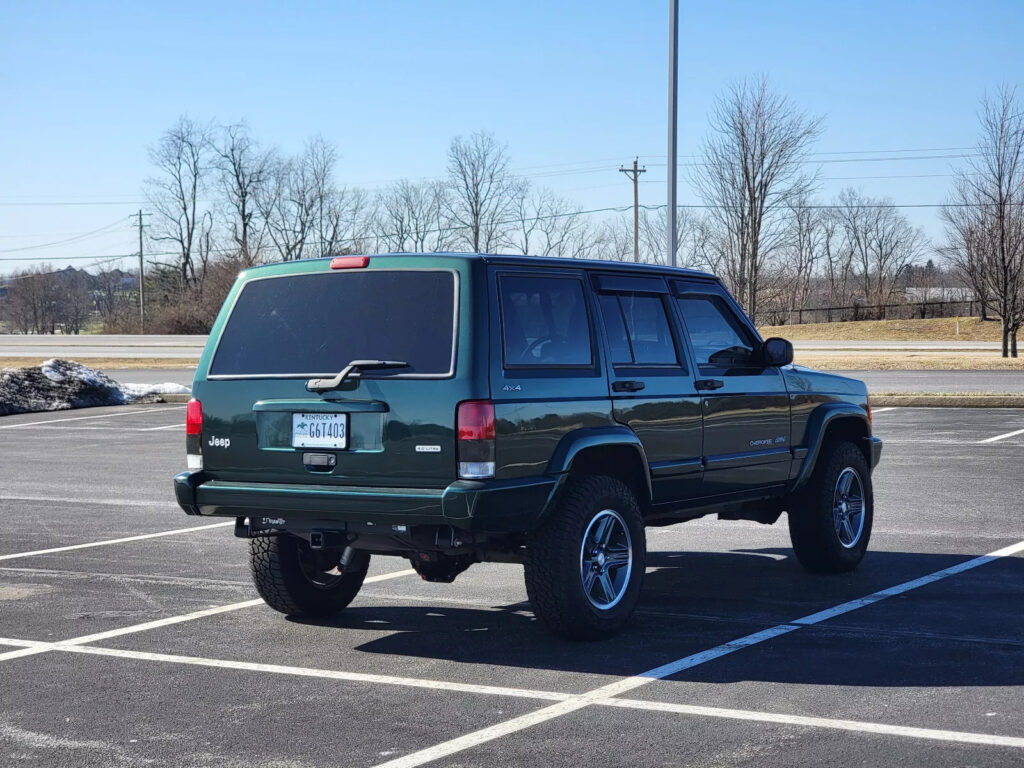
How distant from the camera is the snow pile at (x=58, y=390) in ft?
87.0

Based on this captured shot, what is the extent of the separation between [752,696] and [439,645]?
5.92 feet

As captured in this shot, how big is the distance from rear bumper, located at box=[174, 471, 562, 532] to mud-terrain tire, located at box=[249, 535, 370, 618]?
563mm

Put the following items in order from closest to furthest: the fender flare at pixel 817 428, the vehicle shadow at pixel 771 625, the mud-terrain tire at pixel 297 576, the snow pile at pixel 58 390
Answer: the vehicle shadow at pixel 771 625, the mud-terrain tire at pixel 297 576, the fender flare at pixel 817 428, the snow pile at pixel 58 390

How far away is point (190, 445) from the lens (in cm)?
689

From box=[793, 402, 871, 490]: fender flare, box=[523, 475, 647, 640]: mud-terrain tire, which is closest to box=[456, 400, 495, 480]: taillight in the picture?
box=[523, 475, 647, 640]: mud-terrain tire

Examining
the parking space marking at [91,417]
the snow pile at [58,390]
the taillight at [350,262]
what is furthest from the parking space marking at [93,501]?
the snow pile at [58,390]

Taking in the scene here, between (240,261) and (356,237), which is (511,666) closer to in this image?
(356,237)

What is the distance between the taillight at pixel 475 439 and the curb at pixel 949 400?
19925 mm

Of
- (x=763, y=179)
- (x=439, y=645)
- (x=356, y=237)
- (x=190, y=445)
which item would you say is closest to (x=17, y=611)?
(x=190, y=445)

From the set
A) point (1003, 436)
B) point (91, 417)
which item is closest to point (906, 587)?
point (1003, 436)

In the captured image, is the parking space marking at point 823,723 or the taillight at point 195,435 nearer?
the parking space marking at point 823,723

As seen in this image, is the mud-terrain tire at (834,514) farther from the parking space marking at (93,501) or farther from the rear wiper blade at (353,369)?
the parking space marking at (93,501)

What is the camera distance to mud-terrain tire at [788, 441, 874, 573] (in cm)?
840

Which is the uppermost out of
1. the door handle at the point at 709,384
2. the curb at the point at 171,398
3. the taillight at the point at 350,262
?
the taillight at the point at 350,262
